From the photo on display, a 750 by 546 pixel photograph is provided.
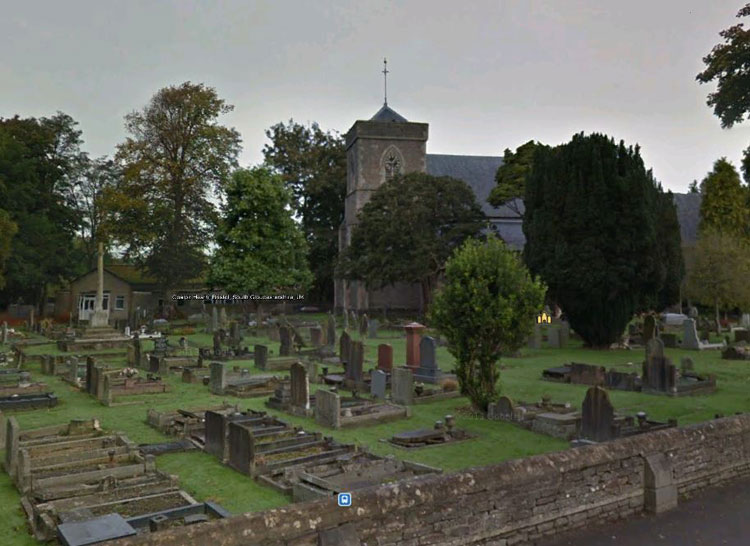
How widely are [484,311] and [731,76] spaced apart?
11250 millimetres

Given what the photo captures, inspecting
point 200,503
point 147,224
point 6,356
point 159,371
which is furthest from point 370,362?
point 147,224

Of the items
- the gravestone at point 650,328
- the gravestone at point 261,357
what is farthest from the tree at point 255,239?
the gravestone at point 650,328

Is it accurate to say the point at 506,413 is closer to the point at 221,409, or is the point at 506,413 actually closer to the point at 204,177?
the point at 221,409

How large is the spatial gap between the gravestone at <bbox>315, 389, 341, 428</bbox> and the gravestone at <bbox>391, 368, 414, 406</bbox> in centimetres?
252

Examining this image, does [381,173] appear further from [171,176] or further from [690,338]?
[690,338]

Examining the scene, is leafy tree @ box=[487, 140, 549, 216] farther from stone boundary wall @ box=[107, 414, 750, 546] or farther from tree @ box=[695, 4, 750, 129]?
stone boundary wall @ box=[107, 414, 750, 546]

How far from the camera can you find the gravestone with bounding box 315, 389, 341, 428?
12.1m

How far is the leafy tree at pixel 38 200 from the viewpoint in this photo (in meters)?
39.2

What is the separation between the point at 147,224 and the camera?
144 feet

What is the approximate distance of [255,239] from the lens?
125 feet

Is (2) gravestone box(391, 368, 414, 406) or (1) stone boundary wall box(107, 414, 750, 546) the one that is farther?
(2) gravestone box(391, 368, 414, 406)

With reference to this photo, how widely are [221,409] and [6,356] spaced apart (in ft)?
47.2

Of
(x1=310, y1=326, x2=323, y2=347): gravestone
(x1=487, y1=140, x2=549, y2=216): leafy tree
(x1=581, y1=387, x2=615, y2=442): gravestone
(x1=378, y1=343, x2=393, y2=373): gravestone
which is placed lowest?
(x1=581, y1=387, x2=615, y2=442): gravestone

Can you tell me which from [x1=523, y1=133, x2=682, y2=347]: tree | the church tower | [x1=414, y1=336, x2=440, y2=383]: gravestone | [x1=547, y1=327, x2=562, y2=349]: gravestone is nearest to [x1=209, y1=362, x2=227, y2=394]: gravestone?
[x1=414, y1=336, x2=440, y2=383]: gravestone
